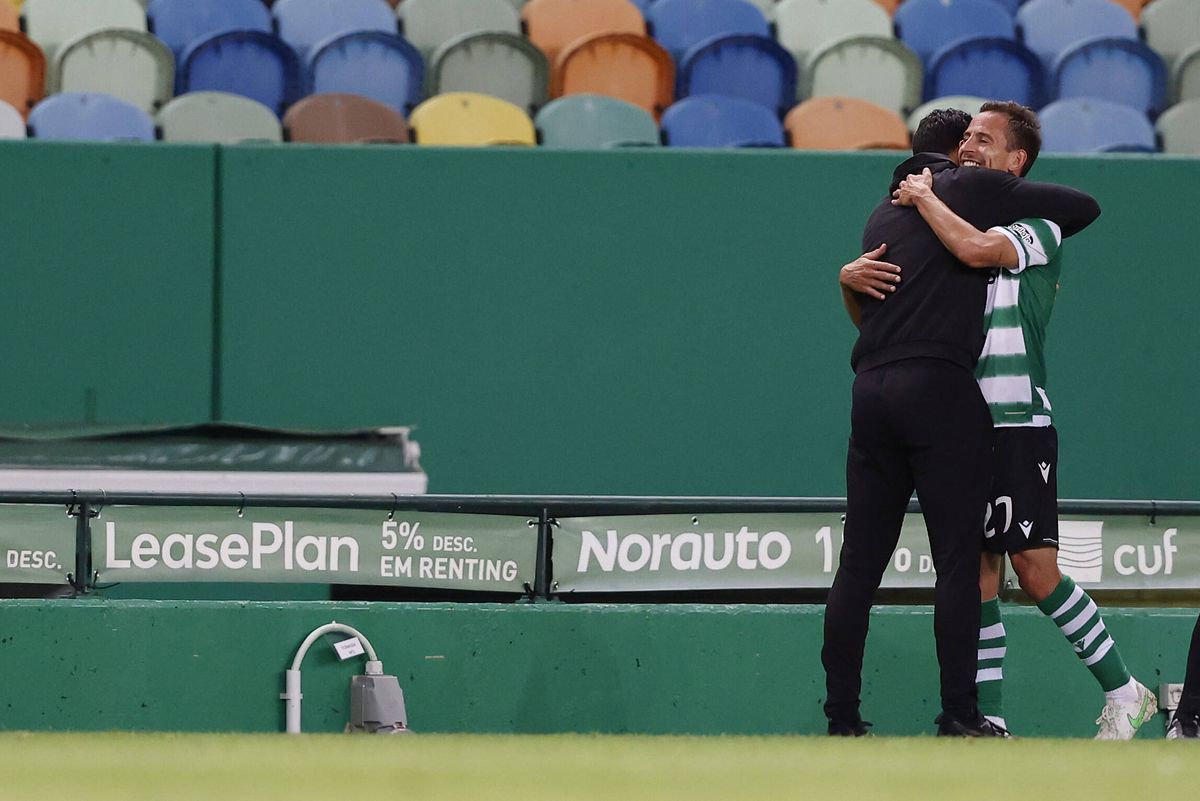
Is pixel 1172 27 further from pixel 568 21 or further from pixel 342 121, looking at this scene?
pixel 342 121

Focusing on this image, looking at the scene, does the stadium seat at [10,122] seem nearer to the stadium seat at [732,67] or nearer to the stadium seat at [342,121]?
the stadium seat at [342,121]

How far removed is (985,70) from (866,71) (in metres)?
0.52

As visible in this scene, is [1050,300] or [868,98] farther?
[868,98]

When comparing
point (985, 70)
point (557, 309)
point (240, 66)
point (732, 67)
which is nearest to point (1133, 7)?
point (985, 70)

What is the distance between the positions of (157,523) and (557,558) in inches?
39.2

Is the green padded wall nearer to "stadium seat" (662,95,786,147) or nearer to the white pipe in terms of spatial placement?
"stadium seat" (662,95,786,147)

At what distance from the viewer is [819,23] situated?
7156 mm

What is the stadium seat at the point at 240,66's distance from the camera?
20.9ft

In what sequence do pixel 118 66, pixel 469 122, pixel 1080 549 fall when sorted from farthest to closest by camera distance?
pixel 118 66 → pixel 469 122 → pixel 1080 549

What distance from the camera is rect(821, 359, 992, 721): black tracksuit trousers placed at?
124 inches

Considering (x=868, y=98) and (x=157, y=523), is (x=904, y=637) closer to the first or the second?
(x=157, y=523)

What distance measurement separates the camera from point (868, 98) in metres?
6.80

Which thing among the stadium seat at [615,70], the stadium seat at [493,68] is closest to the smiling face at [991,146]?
the stadium seat at [615,70]

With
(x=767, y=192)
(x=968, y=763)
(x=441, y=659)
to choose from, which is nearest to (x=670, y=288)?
(x=767, y=192)
